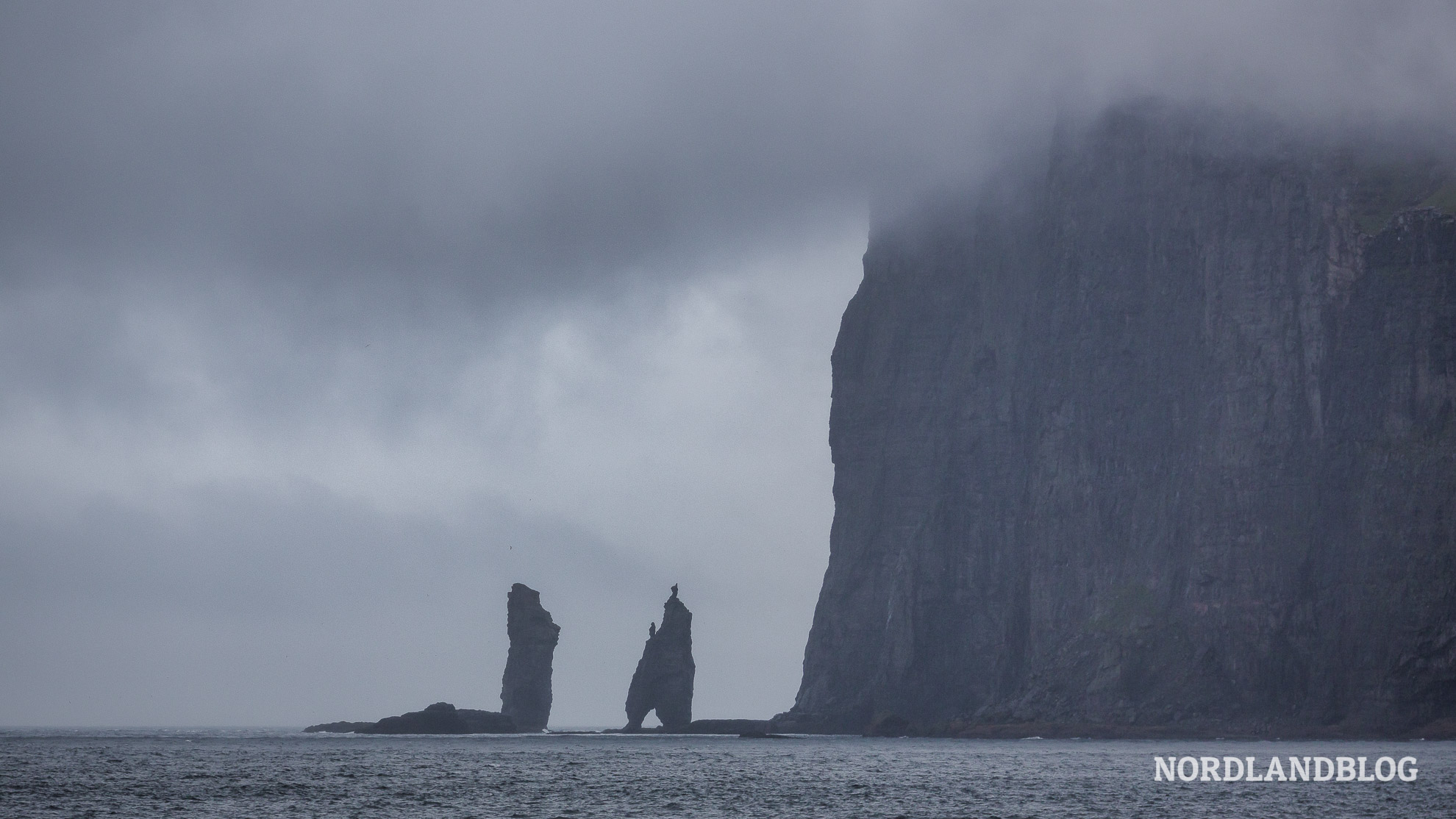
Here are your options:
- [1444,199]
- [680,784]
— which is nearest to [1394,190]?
[1444,199]

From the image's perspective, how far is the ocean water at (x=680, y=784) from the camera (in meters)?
77.6

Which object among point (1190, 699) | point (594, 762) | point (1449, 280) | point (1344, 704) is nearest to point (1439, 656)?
point (1344, 704)

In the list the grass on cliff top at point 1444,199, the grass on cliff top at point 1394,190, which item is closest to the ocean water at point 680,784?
the grass on cliff top at point 1444,199

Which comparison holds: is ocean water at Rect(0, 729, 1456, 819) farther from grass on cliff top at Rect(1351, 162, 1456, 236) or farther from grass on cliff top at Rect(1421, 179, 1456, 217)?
grass on cliff top at Rect(1351, 162, 1456, 236)

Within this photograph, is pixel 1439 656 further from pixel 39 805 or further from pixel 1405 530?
pixel 39 805

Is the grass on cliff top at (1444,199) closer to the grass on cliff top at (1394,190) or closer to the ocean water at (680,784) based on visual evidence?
the grass on cliff top at (1394,190)

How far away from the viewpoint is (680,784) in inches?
3932

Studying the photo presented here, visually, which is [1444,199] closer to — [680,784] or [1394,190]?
[1394,190]

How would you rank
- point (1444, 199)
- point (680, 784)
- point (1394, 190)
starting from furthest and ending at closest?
point (1394, 190)
point (1444, 199)
point (680, 784)

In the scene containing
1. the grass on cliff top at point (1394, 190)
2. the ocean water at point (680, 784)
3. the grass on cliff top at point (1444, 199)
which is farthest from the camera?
the grass on cliff top at point (1394, 190)

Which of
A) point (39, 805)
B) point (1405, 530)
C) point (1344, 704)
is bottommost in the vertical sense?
point (39, 805)

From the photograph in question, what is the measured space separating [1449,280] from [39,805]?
522ft

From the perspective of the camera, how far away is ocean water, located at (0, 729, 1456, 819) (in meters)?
77.6

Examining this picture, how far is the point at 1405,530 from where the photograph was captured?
174m
